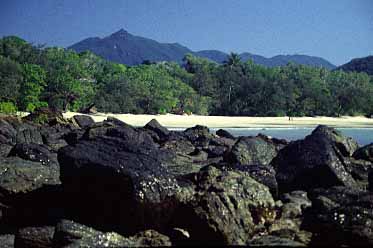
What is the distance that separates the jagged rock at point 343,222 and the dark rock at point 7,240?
12.5 ft

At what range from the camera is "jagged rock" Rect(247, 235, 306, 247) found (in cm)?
535

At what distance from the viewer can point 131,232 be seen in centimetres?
639

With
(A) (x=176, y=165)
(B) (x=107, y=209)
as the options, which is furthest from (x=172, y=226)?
(A) (x=176, y=165)

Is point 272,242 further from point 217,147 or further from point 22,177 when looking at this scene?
point 217,147

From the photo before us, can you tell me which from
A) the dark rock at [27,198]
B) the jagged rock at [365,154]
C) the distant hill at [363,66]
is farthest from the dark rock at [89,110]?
the distant hill at [363,66]

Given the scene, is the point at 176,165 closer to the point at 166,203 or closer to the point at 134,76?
the point at 166,203

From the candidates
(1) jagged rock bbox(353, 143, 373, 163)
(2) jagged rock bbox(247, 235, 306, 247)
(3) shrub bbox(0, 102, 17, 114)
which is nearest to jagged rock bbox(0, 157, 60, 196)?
(2) jagged rock bbox(247, 235, 306, 247)

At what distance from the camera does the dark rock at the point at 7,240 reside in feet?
22.5

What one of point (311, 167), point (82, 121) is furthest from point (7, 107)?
point (311, 167)

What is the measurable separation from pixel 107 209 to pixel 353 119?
53984 mm

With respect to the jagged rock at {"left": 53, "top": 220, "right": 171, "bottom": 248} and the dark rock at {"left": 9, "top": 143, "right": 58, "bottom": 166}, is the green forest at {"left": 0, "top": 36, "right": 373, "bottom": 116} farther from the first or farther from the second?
the jagged rock at {"left": 53, "top": 220, "right": 171, "bottom": 248}

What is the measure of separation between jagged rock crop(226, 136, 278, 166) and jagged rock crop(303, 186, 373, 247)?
4310mm

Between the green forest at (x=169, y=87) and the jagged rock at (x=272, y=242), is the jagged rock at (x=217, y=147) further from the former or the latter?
the green forest at (x=169, y=87)

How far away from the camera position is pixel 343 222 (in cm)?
592
